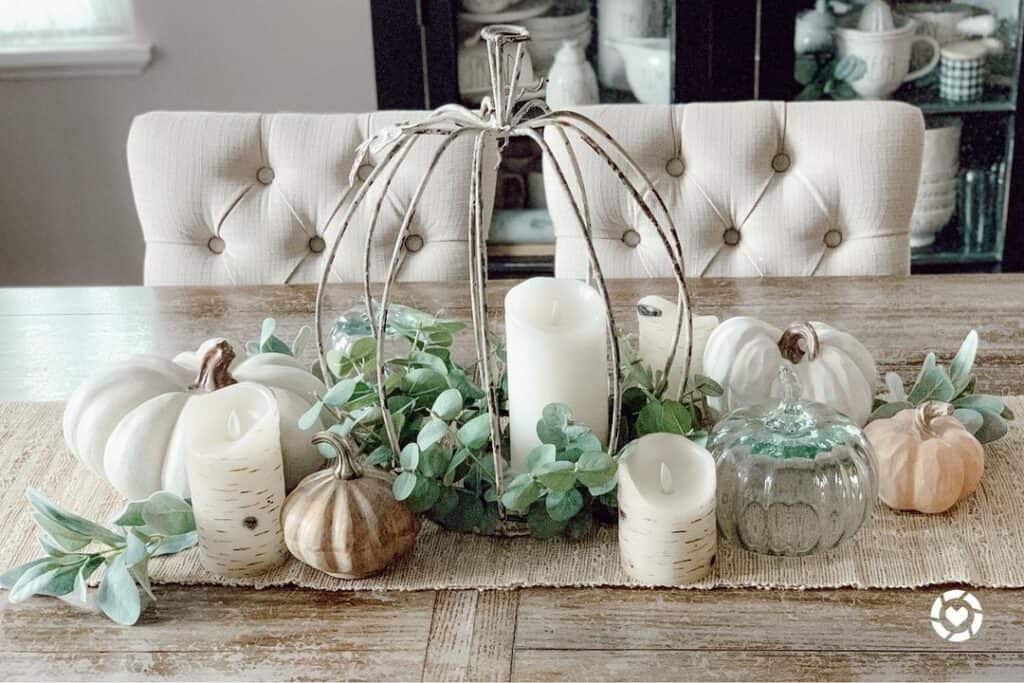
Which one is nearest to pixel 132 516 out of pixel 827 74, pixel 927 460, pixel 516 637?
pixel 516 637

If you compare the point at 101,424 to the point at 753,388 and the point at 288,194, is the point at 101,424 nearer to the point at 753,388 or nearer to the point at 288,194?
the point at 753,388

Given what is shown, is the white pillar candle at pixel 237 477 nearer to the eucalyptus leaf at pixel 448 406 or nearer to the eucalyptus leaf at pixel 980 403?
the eucalyptus leaf at pixel 448 406

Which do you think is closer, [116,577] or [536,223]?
[116,577]

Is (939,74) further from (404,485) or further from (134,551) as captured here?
(134,551)

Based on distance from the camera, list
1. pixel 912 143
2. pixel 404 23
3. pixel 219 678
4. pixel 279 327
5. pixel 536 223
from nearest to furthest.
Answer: pixel 219 678 → pixel 279 327 → pixel 912 143 → pixel 404 23 → pixel 536 223

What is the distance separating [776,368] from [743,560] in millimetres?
175

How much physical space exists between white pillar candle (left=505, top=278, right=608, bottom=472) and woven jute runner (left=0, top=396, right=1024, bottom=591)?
2.7 inches

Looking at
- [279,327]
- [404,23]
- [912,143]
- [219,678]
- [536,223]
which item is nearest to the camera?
[219,678]

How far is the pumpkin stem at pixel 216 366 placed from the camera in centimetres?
87

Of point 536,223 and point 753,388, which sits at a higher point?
point 753,388

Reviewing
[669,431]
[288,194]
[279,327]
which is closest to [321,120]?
[288,194]

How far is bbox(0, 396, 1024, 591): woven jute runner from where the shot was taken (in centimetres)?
79

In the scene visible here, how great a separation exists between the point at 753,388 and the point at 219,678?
0.44m

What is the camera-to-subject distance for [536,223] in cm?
246
